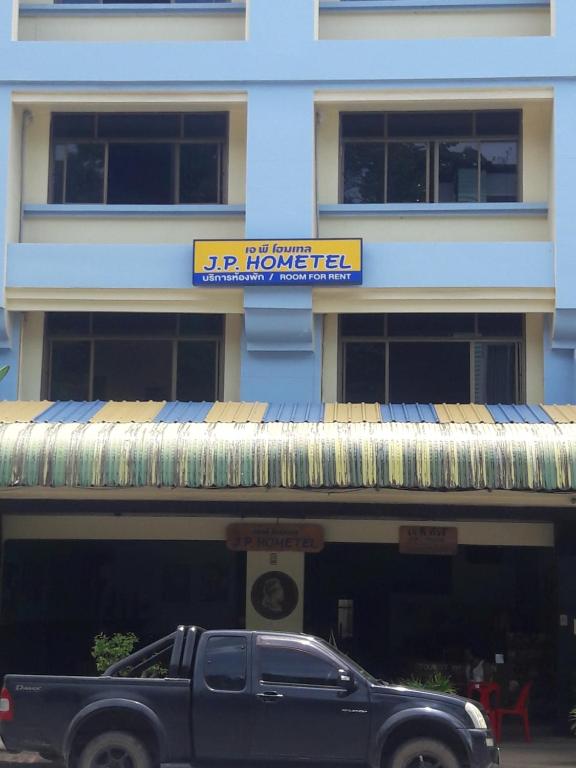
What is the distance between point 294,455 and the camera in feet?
43.0

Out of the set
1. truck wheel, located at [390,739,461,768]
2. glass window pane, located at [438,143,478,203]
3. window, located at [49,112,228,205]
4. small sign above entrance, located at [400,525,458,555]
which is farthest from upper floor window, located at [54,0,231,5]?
truck wheel, located at [390,739,461,768]

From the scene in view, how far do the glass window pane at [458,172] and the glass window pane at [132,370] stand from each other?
493 cm

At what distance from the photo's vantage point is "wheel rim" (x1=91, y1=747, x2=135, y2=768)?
35.9 ft

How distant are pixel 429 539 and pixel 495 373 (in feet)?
8.92

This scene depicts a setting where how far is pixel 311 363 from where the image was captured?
1612 cm

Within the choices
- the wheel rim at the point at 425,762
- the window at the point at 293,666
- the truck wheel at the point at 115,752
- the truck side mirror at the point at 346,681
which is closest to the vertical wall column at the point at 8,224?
the truck wheel at the point at 115,752

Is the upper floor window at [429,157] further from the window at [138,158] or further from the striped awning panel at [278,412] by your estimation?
the striped awning panel at [278,412]

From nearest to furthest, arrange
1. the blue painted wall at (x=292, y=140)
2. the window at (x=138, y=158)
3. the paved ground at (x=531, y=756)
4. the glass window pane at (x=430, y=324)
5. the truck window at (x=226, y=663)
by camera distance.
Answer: the truck window at (x=226, y=663)
the paved ground at (x=531, y=756)
the blue painted wall at (x=292, y=140)
the glass window pane at (x=430, y=324)
the window at (x=138, y=158)

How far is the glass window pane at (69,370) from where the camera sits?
1688cm

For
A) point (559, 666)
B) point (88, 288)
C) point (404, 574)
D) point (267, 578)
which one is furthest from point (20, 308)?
point (559, 666)

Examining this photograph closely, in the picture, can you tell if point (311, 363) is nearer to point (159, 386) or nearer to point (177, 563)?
point (159, 386)

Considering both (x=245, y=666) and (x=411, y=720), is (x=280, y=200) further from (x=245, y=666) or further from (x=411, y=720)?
(x=411, y=720)

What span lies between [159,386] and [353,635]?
4970mm

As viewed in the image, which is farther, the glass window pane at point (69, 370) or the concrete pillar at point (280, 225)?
the glass window pane at point (69, 370)
